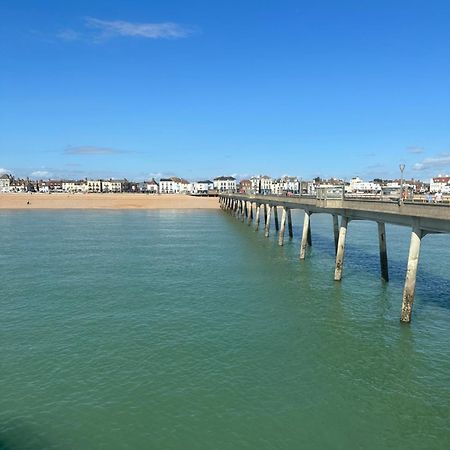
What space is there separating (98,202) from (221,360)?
11018 centimetres

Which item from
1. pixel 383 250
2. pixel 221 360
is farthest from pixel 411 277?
pixel 221 360

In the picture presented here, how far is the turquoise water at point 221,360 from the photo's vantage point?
33.9 feet

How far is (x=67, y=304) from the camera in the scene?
20.8m

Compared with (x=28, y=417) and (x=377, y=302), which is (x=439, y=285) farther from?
(x=28, y=417)

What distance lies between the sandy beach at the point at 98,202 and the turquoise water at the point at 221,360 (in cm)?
8460

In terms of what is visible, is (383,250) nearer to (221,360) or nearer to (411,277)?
(411,277)

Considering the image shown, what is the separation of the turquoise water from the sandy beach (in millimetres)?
84603

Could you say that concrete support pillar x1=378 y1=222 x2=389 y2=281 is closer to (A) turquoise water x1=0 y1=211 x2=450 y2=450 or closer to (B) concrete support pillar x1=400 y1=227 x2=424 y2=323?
(A) turquoise water x1=0 y1=211 x2=450 y2=450

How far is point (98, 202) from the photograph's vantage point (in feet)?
388

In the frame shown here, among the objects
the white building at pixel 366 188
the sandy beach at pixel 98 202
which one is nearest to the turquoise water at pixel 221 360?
the white building at pixel 366 188

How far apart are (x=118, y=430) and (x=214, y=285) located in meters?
14.7

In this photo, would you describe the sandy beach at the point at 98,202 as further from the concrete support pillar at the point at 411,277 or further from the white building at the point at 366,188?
the concrete support pillar at the point at 411,277

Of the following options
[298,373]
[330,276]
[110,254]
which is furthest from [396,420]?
[110,254]

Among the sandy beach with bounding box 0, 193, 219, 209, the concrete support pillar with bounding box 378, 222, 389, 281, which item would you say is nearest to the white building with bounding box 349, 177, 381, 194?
the concrete support pillar with bounding box 378, 222, 389, 281
